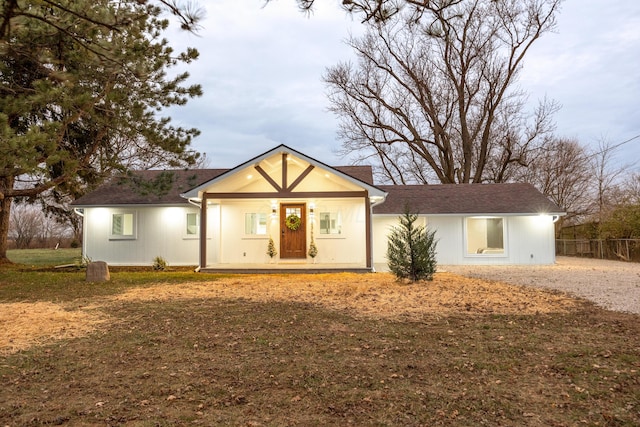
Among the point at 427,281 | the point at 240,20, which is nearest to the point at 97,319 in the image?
the point at 240,20

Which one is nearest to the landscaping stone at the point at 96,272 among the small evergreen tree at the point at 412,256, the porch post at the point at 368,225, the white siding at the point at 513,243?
the porch post at the point at 368,225

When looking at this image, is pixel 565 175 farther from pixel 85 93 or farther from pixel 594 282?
pixel 85 93

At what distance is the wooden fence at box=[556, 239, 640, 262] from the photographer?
18922 millimetres

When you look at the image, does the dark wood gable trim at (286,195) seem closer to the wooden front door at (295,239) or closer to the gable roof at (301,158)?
the gable roof at (301,158)

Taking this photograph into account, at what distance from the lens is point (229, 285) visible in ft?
38.3

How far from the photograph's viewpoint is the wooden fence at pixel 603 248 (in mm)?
18922

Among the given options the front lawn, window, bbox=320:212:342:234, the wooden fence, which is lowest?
the front lawn

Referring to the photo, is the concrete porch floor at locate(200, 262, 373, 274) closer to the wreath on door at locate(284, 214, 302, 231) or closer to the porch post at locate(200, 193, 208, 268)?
the porch post at locate(200, 193, 208, 268)

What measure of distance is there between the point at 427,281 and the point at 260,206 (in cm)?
751

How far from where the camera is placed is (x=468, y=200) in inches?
770

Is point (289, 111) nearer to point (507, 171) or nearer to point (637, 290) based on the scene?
point (507, 171)

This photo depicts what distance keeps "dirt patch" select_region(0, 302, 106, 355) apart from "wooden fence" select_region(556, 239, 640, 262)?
20.3 metres

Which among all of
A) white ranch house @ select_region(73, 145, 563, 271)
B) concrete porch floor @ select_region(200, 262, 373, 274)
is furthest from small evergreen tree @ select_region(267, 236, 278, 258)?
concrete porch floor @ select_region(200, 262, 373, 274)

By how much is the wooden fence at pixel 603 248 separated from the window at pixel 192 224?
18.0 meters
